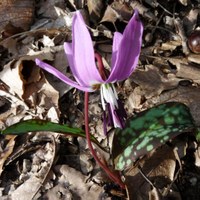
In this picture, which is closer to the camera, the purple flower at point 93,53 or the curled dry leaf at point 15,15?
the purple flower at point 93,53

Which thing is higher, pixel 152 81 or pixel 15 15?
pixel 15 15

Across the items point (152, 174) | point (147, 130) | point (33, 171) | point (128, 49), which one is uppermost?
point (128, 49)

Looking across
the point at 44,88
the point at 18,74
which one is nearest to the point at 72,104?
the point at 44,88

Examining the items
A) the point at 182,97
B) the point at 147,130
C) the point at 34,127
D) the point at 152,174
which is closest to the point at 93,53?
the point at 34,127

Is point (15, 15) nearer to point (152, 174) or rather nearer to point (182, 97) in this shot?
point (182, 97)

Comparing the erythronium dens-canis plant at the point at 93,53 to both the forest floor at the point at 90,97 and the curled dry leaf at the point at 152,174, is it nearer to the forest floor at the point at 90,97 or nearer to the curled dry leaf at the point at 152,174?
the forest floor at the point at 90,97

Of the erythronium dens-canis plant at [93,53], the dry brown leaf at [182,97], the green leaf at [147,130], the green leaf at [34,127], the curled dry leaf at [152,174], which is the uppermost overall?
the erythronium dens-canis plant at [93,53]

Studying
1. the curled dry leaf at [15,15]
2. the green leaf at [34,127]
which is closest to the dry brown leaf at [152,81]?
the green leaf at [34,127]

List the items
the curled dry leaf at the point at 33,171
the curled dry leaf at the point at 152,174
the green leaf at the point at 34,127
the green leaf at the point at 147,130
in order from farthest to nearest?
the curled dry leaf at the point at 33,171 → the curled dry leaf at the point at 152,174 → the green leaf at the point at 147,130 → the green leaf at the point at 34,127
